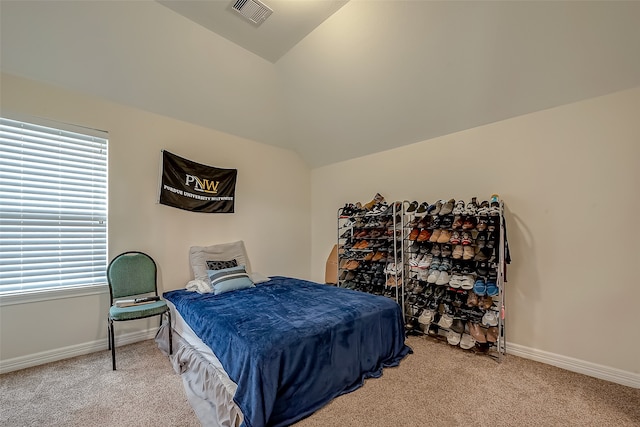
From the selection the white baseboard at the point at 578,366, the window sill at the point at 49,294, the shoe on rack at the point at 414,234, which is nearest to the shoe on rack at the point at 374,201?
the shoe on rack at the point at 414,234

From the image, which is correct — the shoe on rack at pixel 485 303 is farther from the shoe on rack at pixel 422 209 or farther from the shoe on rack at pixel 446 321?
the shoe on rack at pixel 422 209

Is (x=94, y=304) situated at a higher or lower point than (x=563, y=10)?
lower

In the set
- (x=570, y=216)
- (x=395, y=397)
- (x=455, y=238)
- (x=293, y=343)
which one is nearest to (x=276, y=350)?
(x=293, y=343)

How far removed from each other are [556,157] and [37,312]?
5.02 m

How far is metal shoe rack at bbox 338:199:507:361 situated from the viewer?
2520 millimetres

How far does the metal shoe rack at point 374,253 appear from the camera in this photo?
3215 millimetres

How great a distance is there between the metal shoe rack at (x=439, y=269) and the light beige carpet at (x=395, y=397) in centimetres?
38

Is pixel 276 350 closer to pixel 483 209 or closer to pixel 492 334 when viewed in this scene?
pixel 492 334

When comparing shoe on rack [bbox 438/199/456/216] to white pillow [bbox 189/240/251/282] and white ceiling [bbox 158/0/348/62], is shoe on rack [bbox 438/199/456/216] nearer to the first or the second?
white ceiling [bbox 158/0/348/62]

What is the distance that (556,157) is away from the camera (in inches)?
95.8

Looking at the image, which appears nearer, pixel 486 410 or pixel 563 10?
pixel 486 410

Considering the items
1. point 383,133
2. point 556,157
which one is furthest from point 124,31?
point 556,157

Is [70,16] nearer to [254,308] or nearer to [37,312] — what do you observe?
[37,312]

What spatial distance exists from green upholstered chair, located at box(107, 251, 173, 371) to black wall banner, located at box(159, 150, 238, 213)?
715 millimetres
